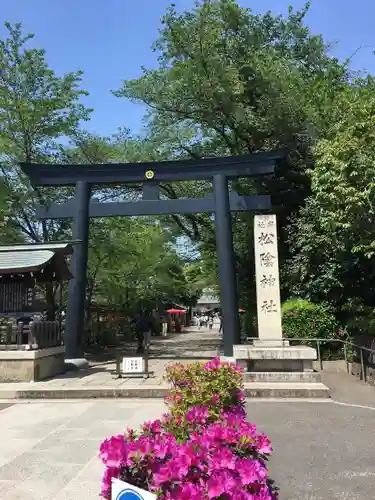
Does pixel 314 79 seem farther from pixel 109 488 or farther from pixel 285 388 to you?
pixel 109 488

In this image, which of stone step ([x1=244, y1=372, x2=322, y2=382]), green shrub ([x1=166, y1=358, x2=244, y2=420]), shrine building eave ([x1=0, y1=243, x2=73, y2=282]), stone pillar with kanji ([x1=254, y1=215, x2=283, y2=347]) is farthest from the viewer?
stone pillar with kanji ([x1=254, y1=215, x2=283, y2=347])

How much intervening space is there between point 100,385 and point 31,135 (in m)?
9.78

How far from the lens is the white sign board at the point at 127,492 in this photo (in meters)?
2.83

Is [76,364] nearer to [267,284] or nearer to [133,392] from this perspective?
[133,392]

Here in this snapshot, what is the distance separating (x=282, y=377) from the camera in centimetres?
1147

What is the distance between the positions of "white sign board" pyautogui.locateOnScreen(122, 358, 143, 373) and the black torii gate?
3239 millimetres

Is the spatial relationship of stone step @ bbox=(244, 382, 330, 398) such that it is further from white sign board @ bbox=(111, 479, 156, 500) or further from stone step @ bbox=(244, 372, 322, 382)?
white sign board @ bbox=(111, 479, 156, 500)

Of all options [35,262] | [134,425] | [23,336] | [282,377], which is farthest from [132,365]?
[134,425]

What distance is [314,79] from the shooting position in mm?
19844

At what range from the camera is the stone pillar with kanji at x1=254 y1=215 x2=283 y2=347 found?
12.9 m

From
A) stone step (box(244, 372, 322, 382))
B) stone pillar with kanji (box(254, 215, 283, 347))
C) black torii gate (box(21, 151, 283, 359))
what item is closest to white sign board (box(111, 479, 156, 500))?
stone step (box(244, 372, 322, 382))

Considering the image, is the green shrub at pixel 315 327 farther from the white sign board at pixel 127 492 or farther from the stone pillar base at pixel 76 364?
the white sign board at pixel 127 492

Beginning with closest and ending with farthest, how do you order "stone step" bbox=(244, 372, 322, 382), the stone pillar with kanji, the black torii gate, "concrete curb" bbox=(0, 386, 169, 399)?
"concrete curb" bbox=(0, 386, 169, 399)
"stone step" bbox=(244, 372, 322, 382)
the stone pillar with kanji
the black torii gate

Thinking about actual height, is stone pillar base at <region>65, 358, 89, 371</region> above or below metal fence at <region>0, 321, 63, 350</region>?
below
